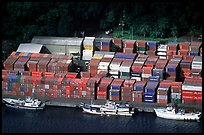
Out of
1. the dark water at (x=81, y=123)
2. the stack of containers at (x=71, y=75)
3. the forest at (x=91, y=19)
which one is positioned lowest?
the dark water at (x=81, y=123)

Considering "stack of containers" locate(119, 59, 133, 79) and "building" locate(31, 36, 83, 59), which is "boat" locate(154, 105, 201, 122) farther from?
"building" locate(31, 36, 83, 59)

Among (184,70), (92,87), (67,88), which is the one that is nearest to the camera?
(92,87)

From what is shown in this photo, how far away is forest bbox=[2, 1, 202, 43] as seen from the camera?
33.5m

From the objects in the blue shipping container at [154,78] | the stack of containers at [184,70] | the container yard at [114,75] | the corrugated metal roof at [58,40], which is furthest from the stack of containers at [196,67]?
the corrugated metal roof at [58,40]

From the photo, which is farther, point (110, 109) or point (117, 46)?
point (117, 46)

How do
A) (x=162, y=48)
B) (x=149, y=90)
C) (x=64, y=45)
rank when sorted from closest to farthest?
(x=149, y=90) < (x=162, y=48) < (x=64, y=45)

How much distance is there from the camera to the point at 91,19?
36.1 m

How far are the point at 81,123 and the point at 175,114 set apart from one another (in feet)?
14.4

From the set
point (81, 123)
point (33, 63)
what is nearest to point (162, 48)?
point (33, 63)

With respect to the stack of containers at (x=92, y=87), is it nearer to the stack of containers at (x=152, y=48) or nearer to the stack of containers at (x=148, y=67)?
the stack of containers at (x=148, y=67)

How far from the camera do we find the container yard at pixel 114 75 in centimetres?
2527

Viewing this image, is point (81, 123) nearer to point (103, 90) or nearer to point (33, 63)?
point (103, 90)

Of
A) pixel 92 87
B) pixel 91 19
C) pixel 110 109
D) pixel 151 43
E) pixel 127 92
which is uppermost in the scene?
pixel 91 19

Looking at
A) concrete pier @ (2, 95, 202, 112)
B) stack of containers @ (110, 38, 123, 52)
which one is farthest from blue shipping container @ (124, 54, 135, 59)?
concrete pier @ (2, 95, 202, 112)
